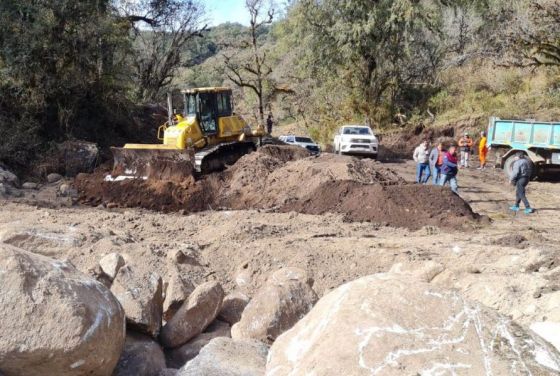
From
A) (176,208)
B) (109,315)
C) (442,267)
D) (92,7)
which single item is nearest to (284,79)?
(92,7)

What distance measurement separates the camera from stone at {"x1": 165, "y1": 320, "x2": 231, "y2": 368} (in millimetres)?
4824

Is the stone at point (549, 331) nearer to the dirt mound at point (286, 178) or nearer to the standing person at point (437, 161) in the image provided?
the dirt mound at point (286, 178)

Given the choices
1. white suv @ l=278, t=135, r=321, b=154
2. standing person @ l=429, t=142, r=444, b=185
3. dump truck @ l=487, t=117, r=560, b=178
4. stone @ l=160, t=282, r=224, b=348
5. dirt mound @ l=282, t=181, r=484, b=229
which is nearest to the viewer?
stone @ l=160, t=282, r=224, b=348

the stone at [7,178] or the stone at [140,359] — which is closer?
the stone at [140,359]

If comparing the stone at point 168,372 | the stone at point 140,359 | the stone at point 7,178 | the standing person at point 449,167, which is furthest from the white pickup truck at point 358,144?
the stone at point 168,372

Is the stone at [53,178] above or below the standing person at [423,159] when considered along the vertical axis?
below

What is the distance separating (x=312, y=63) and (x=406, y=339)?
3138cm

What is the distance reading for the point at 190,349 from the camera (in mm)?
4883

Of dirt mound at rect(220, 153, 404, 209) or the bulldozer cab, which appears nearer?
dirt mound at rect(220, 153, 404, 209)

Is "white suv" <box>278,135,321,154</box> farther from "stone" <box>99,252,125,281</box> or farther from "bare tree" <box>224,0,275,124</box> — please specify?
"stone" <box>99,252,125,281</box>

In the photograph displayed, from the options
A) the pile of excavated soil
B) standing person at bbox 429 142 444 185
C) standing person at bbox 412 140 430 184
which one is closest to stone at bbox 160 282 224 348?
the pile of excavated soil

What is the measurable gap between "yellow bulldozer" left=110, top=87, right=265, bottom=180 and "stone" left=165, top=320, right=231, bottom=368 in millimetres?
11121

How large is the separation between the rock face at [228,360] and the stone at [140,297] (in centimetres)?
65

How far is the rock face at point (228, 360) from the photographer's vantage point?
413 centimetres
